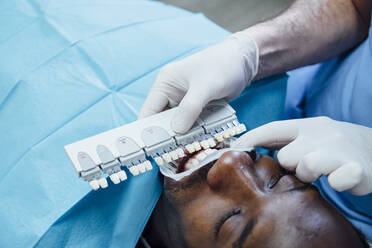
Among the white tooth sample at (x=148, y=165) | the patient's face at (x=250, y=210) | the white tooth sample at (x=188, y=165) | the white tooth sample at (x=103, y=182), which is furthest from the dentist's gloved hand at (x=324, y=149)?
the white tooth sample at (x=103, y=182)

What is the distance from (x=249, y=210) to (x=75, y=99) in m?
0.83

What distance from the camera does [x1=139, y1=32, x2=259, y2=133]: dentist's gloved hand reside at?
1179 mm

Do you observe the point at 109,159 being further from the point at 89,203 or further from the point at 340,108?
the point at 340,108

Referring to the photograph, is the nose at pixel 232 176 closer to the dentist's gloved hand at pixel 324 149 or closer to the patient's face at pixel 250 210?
the patient's face at pixel 250 210

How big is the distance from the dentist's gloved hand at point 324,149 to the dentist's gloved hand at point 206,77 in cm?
21

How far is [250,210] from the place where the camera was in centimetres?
92

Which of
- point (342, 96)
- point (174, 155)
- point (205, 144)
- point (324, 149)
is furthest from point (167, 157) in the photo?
point (342, 96)

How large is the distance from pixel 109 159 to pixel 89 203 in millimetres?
226

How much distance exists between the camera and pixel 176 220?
1020mm

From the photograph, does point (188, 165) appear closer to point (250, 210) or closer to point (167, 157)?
point (167, 157)

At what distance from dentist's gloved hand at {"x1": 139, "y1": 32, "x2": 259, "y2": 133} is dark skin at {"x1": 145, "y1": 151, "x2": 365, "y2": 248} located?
0.27 meters

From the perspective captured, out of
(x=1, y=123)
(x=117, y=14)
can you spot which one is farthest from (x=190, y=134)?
(x=117, y=14)

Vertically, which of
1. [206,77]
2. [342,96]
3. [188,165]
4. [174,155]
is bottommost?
[342,96]

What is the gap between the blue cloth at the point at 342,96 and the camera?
123 cm
